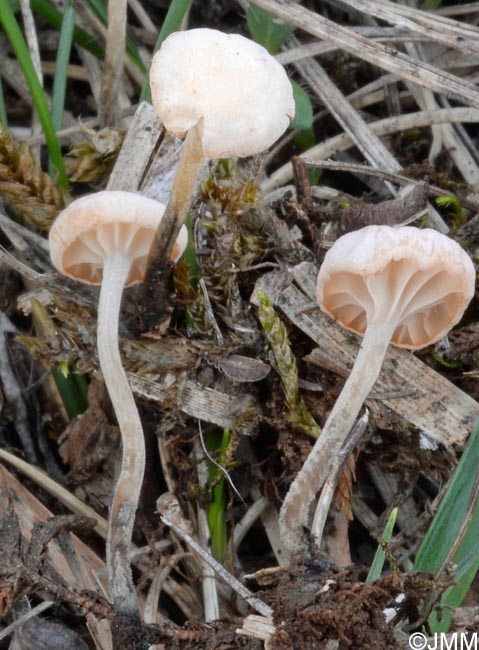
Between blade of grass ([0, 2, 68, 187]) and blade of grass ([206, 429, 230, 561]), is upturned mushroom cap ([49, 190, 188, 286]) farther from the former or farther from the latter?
blade of grass ([206, 429, 230, 561])

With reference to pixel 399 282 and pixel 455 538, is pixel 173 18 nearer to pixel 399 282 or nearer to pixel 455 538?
pixel 399 282

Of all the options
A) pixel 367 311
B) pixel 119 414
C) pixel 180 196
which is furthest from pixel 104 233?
pixel 367 311

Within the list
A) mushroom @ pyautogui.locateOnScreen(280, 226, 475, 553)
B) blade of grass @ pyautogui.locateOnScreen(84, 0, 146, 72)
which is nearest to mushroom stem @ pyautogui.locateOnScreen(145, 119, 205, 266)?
mushroom @ pyautogui.locateOnScreen(280, 226, 475, 553)

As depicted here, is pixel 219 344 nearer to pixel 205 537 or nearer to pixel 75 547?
pixel 205 537

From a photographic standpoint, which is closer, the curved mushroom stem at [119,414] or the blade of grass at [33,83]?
the curved mushroom stem at [119,414]

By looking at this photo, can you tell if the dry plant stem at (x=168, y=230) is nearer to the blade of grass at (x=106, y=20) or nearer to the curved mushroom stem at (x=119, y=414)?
the curved mushroom stem at (x=119, y=414)

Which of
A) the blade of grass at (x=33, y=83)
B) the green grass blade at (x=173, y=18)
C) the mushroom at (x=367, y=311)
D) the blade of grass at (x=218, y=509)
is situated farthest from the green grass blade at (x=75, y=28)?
the blade of grass at (x=218, y=509)
